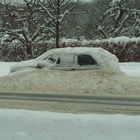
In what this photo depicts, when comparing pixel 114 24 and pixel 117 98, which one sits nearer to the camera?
pixel 117 98

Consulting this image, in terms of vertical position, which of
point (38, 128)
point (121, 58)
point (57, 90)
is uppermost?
point (38, 128)

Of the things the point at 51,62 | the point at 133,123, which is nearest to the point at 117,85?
the point at 51,62

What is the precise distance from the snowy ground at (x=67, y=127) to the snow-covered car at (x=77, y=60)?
9.48 metres

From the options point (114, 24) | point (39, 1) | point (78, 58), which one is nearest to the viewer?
point (78, 58)

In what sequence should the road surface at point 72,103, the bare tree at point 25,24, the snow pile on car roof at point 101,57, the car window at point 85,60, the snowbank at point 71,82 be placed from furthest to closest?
the bare tree at point 25,24 → the car window at point 85,60 → the snow pile on car roof at point 101,57 → the snowbank at point 71,82 → the road surface at point 72,103

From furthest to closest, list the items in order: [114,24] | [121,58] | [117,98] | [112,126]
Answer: [114,24] → [121,58] → [117,98] → [112,126]

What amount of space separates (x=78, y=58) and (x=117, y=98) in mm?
4590

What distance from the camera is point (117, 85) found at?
16.8 m

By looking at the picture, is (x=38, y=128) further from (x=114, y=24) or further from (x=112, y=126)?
(x=114, y=24)

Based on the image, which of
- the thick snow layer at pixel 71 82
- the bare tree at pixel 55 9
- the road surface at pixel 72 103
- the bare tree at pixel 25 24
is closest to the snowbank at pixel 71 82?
the thick snow layer at pixel 71 82

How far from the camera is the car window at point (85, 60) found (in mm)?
18672

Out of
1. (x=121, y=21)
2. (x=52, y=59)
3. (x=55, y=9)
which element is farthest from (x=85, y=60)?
(x=121, y=21)

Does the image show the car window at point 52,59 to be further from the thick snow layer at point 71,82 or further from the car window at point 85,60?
the car window at point 85,60

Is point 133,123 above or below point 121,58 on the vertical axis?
above
